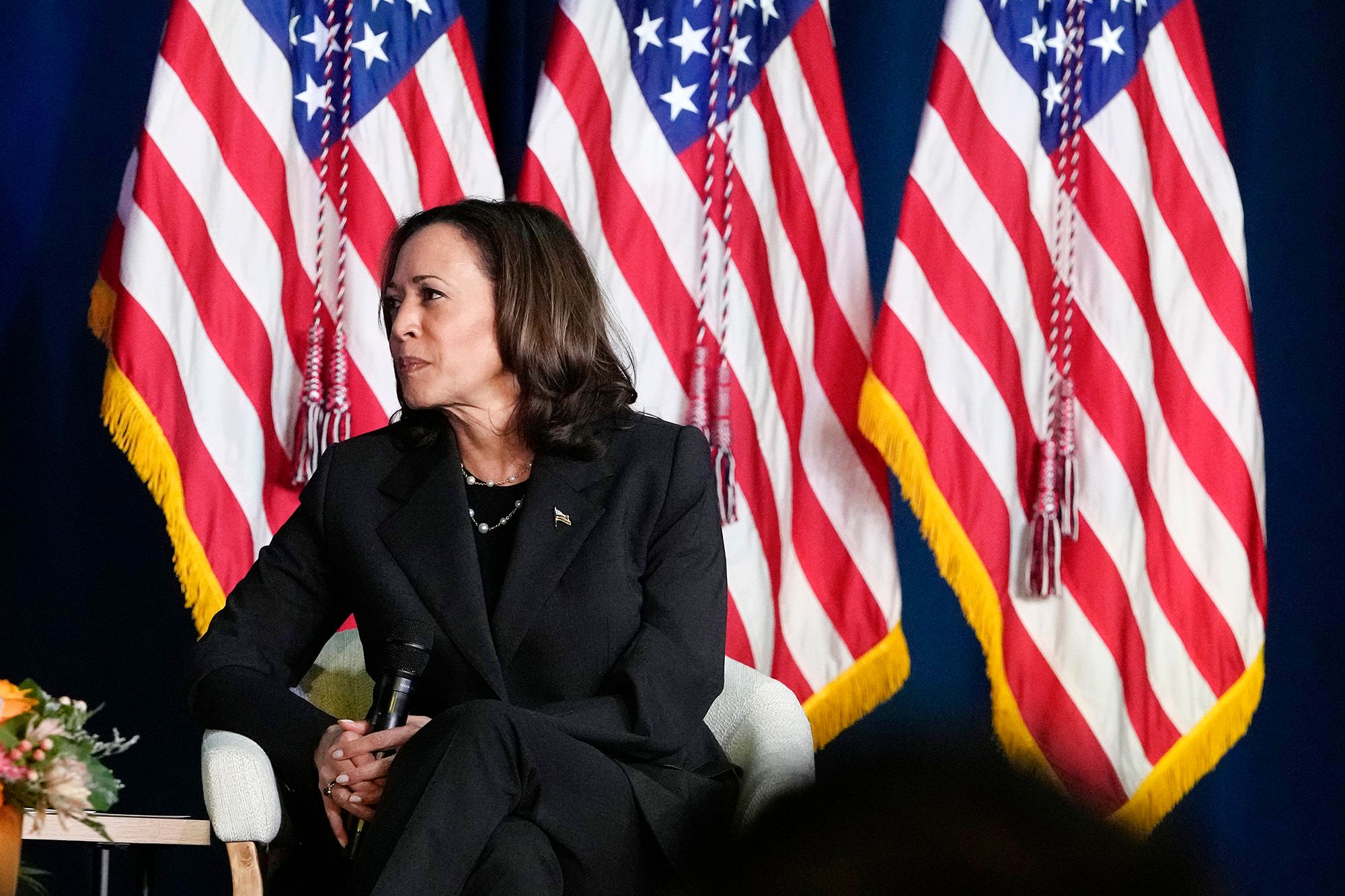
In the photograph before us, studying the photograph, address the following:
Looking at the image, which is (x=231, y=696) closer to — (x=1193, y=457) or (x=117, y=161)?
(x=117, y=161)

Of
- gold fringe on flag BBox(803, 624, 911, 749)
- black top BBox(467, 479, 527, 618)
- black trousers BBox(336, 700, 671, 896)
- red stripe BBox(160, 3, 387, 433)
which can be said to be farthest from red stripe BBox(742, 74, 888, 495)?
black trousers BBox(336, 700, 671, 896)

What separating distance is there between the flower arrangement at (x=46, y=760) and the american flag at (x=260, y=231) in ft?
3.47

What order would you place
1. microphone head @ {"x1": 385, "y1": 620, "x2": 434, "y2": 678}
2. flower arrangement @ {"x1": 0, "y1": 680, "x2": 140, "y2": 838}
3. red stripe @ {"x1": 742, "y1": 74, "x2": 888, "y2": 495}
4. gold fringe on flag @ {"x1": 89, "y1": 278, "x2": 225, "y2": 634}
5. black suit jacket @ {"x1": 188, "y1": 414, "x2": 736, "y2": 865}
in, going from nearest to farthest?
flower arrangement @ {"x1": 0, "y1": 680, "x2": 140, "y2": 838} → microphone head @ {"x1": 385, "y1": 620, "x2": 434, "y2": 678} → black suit jacket @ {"x1": 188, "y1": 414, "x2": 736, "y2": 865} → gold fringe on flag @ {"x1": 89, "y1": 278, "x2": 225, "y2": 634} → red stripe @ {"x1": 742, "y1": 74, "x2": 888, "y2": 495}

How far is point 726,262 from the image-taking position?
9.20 ft

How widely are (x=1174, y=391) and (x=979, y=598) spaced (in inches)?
21.1

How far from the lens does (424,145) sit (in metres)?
2.75

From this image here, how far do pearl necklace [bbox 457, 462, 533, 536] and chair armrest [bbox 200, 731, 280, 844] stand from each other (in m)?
0.42

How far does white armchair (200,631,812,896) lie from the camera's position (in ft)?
5.55

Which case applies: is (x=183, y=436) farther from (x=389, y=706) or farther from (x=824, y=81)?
(x=824, y=81)

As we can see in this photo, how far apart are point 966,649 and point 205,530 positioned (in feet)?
5.22

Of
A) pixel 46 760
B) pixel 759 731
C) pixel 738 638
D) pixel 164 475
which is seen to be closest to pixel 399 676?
pixel 46 760

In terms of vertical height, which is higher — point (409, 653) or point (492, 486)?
point (492, 486)

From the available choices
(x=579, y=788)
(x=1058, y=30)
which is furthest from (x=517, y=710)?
(x=1058, y=30)

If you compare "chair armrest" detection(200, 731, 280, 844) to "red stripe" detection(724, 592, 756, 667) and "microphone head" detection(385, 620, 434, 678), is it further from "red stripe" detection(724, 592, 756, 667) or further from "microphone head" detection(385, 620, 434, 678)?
"red stripe" detection(724, 592, 756, 667)
